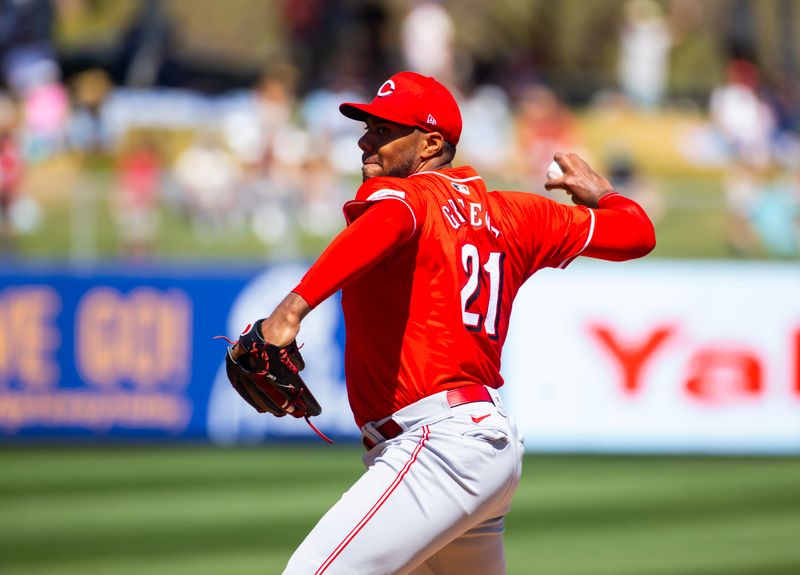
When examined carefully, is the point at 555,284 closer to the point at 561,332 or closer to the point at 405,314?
the point at 561,332

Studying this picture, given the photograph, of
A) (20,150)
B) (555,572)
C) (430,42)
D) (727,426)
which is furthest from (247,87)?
(555,572)

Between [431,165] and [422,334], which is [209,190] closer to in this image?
[431,165]

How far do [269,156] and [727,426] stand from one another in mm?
6687

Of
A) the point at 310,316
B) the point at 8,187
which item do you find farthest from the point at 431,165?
the point at 8,187

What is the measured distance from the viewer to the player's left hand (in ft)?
14.8

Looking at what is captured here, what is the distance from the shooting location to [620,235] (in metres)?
4.31

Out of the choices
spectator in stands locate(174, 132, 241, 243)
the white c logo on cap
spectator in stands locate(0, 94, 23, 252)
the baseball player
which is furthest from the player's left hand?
spectator in stands locate(0, 94, 23, 252)

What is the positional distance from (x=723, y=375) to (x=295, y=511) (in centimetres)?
489

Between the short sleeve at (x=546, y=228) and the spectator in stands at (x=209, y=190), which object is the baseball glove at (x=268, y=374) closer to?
the short sleeve at (x=546, y=228)

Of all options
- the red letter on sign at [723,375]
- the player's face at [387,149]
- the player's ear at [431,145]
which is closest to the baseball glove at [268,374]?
the player's face at [387,149]

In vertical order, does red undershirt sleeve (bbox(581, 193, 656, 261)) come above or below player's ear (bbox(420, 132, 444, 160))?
below

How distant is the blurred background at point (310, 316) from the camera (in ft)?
28.5

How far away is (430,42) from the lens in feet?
Result: 58.3

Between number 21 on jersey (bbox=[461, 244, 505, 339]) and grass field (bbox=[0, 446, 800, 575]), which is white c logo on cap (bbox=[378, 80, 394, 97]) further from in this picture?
grass field (bbox=[0, 446, 800, 575])
